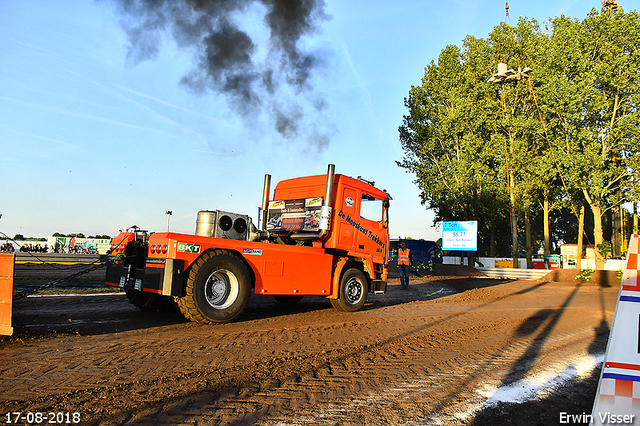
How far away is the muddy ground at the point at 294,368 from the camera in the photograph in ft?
12.0

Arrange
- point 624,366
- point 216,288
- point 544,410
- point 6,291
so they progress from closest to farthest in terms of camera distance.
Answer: point 624,366, point 544,410, point 6,291, point 216,288

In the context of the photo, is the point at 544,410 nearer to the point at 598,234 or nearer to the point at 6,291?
the point at 6,291

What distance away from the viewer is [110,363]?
4891 mm

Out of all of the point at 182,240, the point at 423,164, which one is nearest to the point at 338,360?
the point at 182,240

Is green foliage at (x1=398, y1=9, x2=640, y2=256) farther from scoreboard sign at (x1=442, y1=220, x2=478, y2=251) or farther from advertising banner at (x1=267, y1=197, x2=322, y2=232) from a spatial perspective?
advertising banner at (x1=267, y1=197, x2=322, y2=232)

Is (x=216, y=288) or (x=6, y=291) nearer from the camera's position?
(x=6, y=291)

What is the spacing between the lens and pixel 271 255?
824 cm

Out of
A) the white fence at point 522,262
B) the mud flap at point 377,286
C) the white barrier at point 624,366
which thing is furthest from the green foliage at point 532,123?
the white barrier at point 624,366

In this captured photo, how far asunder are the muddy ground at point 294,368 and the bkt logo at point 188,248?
4.42 ft

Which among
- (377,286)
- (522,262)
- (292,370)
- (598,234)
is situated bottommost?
(292,370)

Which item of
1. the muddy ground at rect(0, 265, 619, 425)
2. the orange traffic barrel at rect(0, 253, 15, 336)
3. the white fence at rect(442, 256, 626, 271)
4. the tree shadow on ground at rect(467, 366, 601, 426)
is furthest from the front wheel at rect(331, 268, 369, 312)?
the white fence at rect(442, 256, 626, 271)

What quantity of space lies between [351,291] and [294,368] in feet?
17.8

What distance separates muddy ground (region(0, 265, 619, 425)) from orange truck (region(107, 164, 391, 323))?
2.16 ft

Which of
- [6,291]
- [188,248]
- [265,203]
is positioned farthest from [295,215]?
[6,291]
